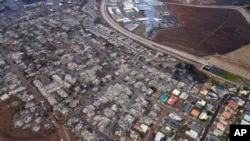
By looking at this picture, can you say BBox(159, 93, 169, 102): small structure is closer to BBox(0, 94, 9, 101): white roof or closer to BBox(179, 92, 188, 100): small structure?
BBox(179, 92, 188, 100): small structure

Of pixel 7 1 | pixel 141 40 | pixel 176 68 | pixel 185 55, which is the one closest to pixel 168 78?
pixel 176 68

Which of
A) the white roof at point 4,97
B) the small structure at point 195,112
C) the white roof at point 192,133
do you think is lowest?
the white roof at point 192,133

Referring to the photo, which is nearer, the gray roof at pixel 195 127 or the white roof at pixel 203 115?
the gray roof at pixel 195 127

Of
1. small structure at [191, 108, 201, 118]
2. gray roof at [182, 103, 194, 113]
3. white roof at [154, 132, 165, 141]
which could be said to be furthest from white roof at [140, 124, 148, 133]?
small structure at [191, 108, 201, 118]

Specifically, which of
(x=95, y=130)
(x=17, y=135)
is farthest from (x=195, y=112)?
(x=17, y=135)

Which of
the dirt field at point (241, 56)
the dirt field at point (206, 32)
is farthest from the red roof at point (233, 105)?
the dirt field at point (206, 32)

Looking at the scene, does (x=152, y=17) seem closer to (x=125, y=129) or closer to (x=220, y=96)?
(x=220, y=96)

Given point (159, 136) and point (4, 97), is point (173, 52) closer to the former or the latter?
point (159, 136)

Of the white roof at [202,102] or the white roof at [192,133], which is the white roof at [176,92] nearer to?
the white roof at [202,102]

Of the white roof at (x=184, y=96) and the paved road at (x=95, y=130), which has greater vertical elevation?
the white roof at (x=184, y=96)
